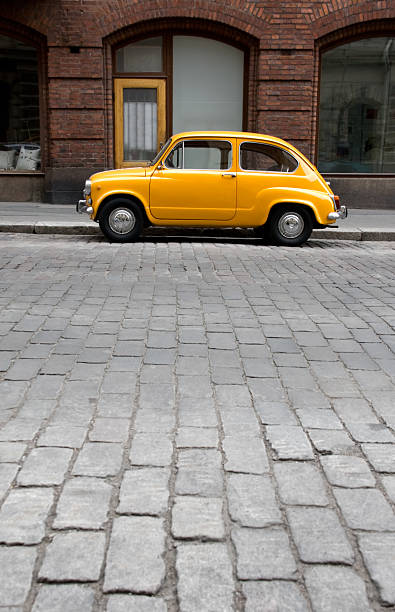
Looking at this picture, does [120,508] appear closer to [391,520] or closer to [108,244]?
[391,520]

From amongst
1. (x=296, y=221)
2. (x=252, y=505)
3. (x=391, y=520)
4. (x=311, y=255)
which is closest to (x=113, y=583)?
(x=252, y=505)

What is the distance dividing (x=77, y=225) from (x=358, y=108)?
7697 millimetres

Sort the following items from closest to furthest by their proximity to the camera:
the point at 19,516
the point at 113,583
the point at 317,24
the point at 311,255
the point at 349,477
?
the point at 113,583
the point at 19,516
the point at 349,477
the point at 311,255
the point at 317,24

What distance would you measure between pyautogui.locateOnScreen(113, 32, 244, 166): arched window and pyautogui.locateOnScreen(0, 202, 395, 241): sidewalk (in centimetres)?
280

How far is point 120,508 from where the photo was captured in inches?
102

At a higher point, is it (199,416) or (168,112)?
(168,112)

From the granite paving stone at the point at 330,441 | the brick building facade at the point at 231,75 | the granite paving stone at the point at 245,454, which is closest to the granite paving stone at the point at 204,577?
the granite paving stone at the point at 245,454

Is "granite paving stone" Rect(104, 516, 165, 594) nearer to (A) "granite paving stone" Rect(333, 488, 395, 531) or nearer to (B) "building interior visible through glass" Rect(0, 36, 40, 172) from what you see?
(A) "granite paving stone" Rect(333, 488, 395, 531)

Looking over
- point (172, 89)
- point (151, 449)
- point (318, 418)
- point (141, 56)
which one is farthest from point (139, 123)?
point (151, 449)

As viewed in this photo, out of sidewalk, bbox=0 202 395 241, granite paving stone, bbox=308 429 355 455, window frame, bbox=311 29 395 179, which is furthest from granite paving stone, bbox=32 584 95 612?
window frame, bbox=311 29 395 179

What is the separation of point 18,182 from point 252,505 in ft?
47.8

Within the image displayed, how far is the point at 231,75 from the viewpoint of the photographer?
15891 millimetres

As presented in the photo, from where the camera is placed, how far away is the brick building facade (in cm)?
1505

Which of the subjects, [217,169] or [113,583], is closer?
[113,583]
